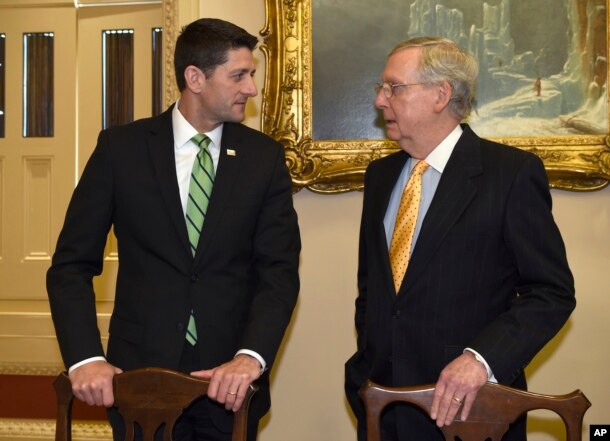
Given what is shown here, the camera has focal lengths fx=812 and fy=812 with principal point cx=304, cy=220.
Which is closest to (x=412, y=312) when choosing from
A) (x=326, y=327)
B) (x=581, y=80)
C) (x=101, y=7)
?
(x=326, y=327)

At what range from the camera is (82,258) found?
7.82 ft

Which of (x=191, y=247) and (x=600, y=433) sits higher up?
(x=191, y=247)

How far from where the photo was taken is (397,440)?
2.32m

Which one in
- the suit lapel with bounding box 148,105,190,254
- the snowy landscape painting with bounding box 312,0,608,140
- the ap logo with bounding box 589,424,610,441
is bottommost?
the ap logo with bounding box 589,424,610,441

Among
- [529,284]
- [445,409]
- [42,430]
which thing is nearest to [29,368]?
[42,430]

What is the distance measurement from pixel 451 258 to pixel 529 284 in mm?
225

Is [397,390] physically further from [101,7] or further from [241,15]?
[101,7]

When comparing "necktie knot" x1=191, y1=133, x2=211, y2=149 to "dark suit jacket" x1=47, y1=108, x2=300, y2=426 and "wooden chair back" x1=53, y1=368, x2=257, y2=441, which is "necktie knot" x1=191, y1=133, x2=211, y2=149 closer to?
"dark suit jacket" x1=47, y1=108, x2=300, y2=426

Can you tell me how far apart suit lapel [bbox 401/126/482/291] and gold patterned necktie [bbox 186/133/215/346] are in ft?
2.05

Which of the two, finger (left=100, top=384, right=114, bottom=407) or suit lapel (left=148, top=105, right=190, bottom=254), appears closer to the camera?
finger (left=100, top=384, right=114, bottom=407)

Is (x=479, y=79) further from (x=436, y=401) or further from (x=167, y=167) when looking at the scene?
(x=436, y=401)

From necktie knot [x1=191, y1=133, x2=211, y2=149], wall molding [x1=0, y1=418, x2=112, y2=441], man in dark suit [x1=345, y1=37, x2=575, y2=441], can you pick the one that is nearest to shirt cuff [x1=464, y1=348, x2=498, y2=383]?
man in dark suit [x1=345, y1=37, x2=575, y2=441]

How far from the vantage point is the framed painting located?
3.55 m

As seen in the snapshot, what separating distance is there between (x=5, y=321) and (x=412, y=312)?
3.52 metres
